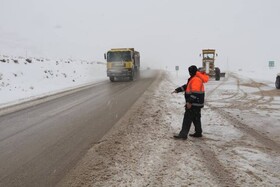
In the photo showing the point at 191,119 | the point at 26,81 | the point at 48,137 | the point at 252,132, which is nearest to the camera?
the point at 191,119

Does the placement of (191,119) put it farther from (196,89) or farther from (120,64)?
(120,64)

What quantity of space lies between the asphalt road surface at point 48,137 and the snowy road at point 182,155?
1.19ft

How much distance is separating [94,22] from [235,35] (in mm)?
60424

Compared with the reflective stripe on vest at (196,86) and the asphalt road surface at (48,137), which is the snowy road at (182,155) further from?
the reflective stripe on vest at (196,86)

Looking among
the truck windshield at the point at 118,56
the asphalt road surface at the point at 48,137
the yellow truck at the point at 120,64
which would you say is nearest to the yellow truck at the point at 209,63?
the yellow truck at the point at 120,64

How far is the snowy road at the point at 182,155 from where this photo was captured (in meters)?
4.49

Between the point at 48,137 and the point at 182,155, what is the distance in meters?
3.43

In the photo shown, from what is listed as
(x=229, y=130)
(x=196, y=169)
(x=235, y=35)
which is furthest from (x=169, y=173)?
(x=235, y=35)

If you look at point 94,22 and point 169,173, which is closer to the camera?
point 169,173

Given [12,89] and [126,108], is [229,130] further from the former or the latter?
[12,89]

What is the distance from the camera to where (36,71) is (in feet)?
80.6

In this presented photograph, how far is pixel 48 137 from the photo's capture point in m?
7.06

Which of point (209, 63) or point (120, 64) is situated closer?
point (120, 64)

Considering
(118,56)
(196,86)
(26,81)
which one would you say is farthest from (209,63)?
(196,86)
